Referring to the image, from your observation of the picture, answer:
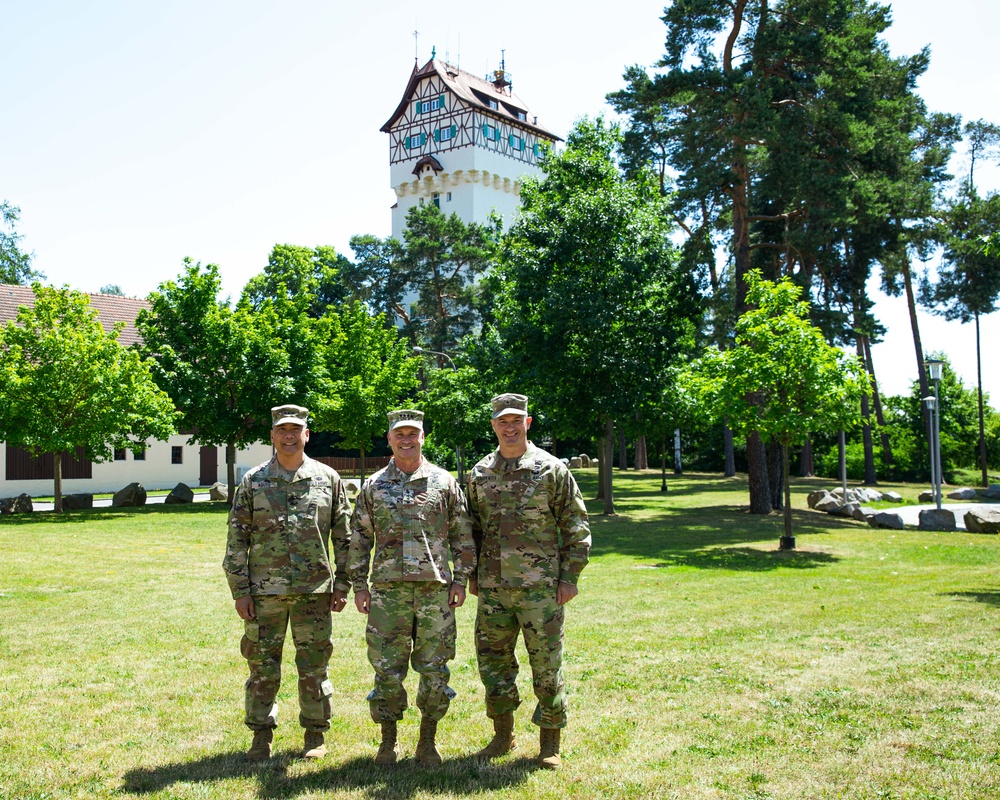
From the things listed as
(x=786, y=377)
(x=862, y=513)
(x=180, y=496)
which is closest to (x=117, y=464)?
(x=180, y=496)

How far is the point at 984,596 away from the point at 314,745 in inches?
403

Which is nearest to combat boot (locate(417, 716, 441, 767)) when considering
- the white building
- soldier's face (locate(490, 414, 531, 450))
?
soldier's face (locate(490, 414, 531, 450))

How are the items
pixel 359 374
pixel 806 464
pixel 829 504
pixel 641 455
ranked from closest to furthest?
pixel 829 504 < pixel 359 374 < pixel 806 464 < pixel 641 455

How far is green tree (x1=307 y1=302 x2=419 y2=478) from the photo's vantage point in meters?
37.9

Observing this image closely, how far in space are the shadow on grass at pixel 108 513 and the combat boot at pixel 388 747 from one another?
2320 centimetres

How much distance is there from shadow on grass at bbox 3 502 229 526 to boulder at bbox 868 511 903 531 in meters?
20.5

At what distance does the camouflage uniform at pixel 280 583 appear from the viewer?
5.75 m

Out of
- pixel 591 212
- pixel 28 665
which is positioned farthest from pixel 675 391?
pixel 28 665

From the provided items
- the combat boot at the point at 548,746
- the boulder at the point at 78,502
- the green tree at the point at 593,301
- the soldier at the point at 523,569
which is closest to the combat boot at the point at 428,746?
the soldier at the point at 523,569

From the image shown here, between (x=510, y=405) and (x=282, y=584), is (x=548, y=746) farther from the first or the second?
(x=510, y=405)

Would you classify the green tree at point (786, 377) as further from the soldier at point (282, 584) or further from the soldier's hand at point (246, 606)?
the soldier's hand at point (246, 606)

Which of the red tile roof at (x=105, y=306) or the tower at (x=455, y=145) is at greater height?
the tower at (x=455, y=145)

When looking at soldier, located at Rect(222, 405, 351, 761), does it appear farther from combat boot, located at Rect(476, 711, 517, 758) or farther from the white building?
the white building

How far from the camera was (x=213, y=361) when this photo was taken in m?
31.9
